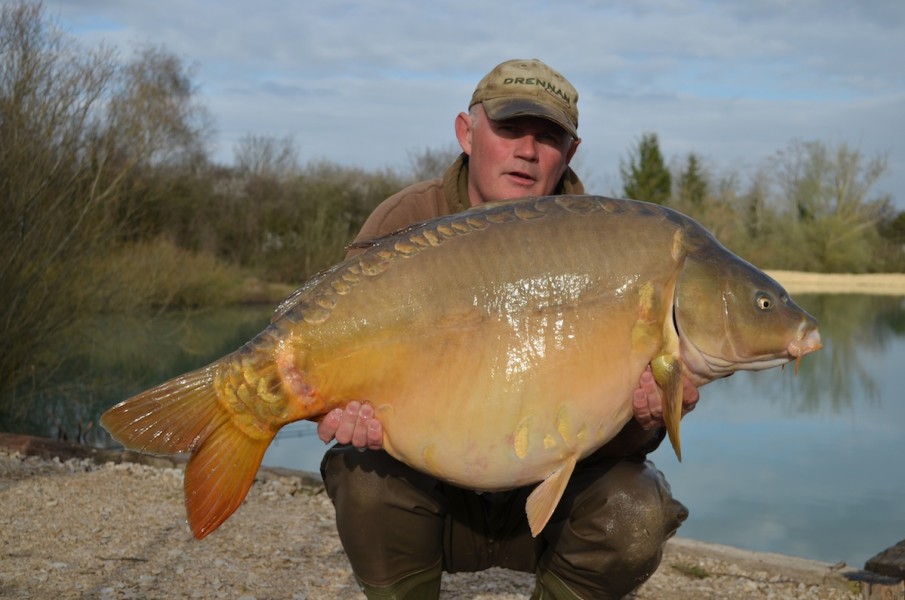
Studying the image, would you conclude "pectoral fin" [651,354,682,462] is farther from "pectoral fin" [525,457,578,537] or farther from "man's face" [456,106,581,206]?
"man's face" [456,106,581,206]

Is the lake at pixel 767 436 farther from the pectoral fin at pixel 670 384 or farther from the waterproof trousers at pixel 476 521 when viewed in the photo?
the pectoral fin at pixel 670 384


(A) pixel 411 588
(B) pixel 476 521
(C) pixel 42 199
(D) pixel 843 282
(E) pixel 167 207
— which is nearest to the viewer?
(A) pixel 411 588

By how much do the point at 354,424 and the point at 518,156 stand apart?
98 cm

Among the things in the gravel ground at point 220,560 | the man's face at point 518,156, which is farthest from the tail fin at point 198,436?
the gravel ground at point 220,560

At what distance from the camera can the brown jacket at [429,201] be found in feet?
8.89

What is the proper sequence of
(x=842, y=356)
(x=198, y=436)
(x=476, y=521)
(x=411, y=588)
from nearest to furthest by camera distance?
(x=198, y=436) → (x=411, y=588) → (x=476, y=521) → (x=842, y=356)

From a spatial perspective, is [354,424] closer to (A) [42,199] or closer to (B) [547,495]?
(B) [547,495]

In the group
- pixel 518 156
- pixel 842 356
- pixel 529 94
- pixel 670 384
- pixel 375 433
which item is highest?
pixel 529 94

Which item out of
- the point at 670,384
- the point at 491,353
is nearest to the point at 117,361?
the point at 491,353

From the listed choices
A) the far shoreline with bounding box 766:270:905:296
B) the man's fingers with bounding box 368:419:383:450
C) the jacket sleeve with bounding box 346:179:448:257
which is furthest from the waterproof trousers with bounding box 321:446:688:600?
the far shoreline with bounding box 766:270:905:296

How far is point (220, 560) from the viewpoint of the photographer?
3.57 metres

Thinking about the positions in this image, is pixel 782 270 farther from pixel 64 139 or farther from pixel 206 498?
pixel 206 498

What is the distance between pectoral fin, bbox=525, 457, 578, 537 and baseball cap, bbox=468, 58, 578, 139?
0.99m

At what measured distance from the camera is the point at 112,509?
4.21 metres
